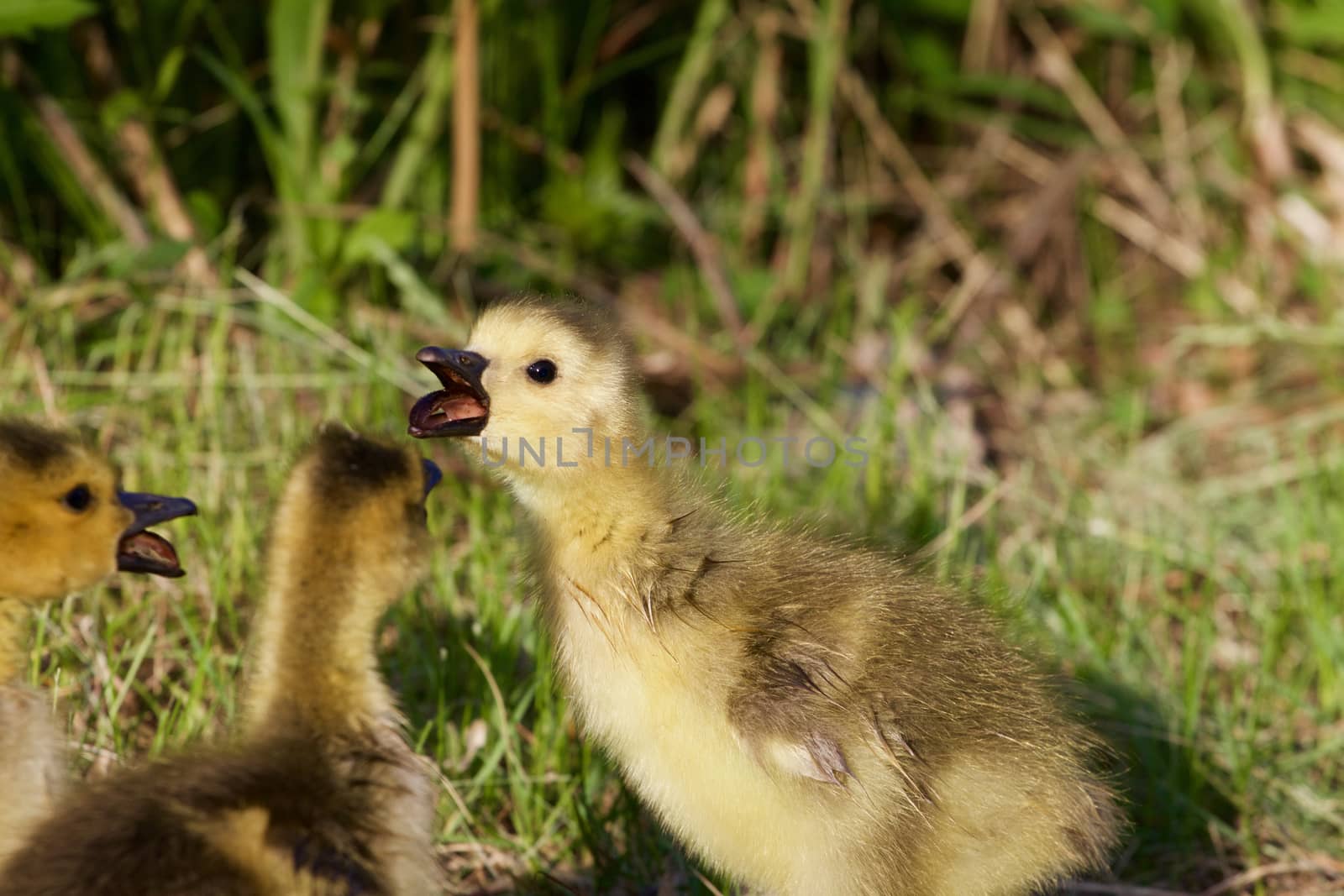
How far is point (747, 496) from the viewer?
10.9 ft

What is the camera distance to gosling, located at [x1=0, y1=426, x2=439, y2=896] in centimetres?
166

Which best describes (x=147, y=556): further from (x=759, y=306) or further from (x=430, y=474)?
(x=759, y=306)

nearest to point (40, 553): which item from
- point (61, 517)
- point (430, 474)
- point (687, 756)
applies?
point (61, 517)

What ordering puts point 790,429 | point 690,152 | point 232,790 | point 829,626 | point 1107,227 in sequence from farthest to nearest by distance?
1. point 1107,227
2. point 690,152
3. point 790,429
4. point 829,626
5. point 232,790

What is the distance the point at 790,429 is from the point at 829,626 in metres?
2.02

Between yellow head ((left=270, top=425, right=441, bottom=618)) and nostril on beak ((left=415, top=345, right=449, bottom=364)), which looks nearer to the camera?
yellow head ((left=270, top=425, right=441, bottom=618))

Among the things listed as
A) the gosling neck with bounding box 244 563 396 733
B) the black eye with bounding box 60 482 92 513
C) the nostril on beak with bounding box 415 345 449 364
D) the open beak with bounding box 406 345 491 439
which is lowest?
the gosling neck with bounding box 244 563 396 733

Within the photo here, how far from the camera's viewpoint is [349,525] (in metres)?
1.88

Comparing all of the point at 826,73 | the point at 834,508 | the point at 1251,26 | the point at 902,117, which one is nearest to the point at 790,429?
the point at 834,508

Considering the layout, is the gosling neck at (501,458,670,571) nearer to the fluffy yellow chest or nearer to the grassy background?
the fluffy yellow chest

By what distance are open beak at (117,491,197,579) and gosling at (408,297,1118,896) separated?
34 centimetres

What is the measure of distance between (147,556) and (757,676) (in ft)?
2.71

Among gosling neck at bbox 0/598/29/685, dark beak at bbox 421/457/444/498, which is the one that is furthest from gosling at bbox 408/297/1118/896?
gosling neck at bbox 0/598/29/685

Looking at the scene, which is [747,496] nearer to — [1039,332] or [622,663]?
[622,663]
